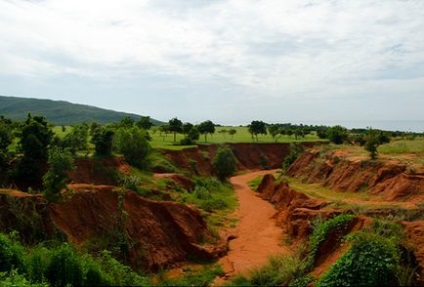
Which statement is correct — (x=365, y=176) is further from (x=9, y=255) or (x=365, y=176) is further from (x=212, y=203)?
(x=9, y=255)

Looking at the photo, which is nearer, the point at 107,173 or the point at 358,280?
the point at 358,280

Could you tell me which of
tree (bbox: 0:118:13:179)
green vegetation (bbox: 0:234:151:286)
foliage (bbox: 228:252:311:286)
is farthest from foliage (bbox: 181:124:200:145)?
green vegetation (bbox: 0:234:151:286)

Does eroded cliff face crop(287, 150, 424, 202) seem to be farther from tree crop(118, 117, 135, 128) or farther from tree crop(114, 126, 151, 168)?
tree crop(118, 117, 135, 128)

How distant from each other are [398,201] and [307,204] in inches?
217

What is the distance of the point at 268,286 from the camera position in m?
18.2

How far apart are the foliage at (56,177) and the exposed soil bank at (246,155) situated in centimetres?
3478

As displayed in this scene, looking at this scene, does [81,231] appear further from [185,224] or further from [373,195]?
[373,195]

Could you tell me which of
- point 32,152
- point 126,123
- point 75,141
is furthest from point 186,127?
point 32,152

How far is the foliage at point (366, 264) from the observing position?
46.5 ft

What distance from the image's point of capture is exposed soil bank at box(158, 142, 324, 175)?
57.3 m

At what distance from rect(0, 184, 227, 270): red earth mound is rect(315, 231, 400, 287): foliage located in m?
8.97

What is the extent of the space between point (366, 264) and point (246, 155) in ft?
187

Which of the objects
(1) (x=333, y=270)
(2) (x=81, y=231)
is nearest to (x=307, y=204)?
(1) (x=333, y=270)

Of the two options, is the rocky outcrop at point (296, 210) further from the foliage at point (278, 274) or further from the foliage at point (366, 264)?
the foliage at point (366, 264)
